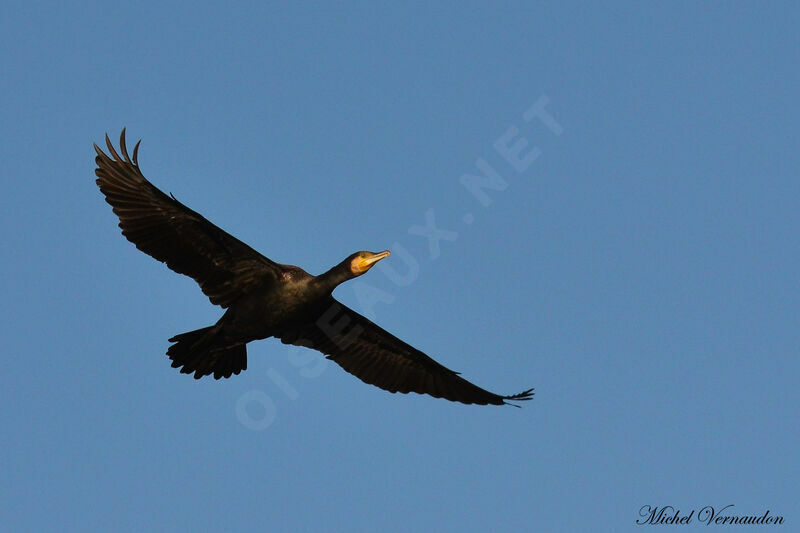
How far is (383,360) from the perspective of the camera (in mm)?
18922

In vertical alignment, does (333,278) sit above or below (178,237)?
below

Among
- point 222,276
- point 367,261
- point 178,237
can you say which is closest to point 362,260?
point 367,261

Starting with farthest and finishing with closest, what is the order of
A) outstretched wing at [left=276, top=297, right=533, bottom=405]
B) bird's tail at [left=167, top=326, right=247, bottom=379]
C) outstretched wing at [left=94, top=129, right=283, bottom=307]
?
outstretched wing at [left=276, top=297, right=533, bottom=405] < bird's tail at [left=167, top=326, right=247, bottom=379] < outstretched wing at [left=94, top=129, right=283, bottom=307]

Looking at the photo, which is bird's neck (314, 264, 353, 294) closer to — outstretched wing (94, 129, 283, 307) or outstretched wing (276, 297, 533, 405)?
outstretched wing (94, 129, 283, 307)

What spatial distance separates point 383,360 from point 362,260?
8.09 feet

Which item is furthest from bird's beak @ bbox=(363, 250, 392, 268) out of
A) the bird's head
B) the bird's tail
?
the bird's tail

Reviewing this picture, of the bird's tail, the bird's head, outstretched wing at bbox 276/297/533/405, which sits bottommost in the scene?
the bird's tail

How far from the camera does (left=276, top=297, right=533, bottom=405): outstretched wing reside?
18.4m

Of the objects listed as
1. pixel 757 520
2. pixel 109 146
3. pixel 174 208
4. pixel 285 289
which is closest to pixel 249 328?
pixel 285 289

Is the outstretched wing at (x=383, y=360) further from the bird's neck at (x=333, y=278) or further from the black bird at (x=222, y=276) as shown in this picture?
the bird's neck at (x=333, y=278)

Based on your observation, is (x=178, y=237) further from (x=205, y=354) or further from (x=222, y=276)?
(x=205, y=354)

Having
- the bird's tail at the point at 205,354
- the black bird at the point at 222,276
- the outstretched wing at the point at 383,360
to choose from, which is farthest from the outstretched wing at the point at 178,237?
the outstretched wing at the point at 383,360

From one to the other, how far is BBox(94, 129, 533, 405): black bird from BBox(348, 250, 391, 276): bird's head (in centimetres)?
1

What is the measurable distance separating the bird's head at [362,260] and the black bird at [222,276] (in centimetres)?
1
